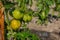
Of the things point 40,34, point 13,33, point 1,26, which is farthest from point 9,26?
point 40,34

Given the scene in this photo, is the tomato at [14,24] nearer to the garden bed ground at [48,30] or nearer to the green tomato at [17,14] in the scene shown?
the green tomato at [17,14]

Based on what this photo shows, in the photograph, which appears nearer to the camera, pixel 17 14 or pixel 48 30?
pixel 17 14

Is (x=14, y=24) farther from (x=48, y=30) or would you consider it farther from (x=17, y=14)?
(x=48, y=30)

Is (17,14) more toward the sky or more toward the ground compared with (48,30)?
more toward the sky

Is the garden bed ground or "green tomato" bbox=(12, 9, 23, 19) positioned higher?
"green tomato" bbox=(12, 9, 23, 19)

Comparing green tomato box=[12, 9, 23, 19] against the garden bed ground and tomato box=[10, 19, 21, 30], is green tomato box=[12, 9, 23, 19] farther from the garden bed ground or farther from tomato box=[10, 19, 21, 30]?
the garden bed ground

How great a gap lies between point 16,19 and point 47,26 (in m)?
0.66

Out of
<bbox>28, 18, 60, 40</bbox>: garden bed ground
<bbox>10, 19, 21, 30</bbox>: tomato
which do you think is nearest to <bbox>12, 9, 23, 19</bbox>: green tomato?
<bbox>10, 19, 21, 30</bbox>: tomato

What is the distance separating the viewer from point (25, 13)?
1.60 meters

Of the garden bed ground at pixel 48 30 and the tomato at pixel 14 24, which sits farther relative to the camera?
the garden bed ground at pixel 48 30

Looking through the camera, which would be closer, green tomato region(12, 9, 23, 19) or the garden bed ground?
green tomato region(12, 9, 23, 19)

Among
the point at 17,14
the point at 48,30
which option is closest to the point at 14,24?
the point at 17,14

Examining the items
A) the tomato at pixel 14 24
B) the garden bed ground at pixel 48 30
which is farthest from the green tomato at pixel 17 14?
the garden bed ground at pixel 48 30

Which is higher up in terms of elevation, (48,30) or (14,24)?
(14,24)
